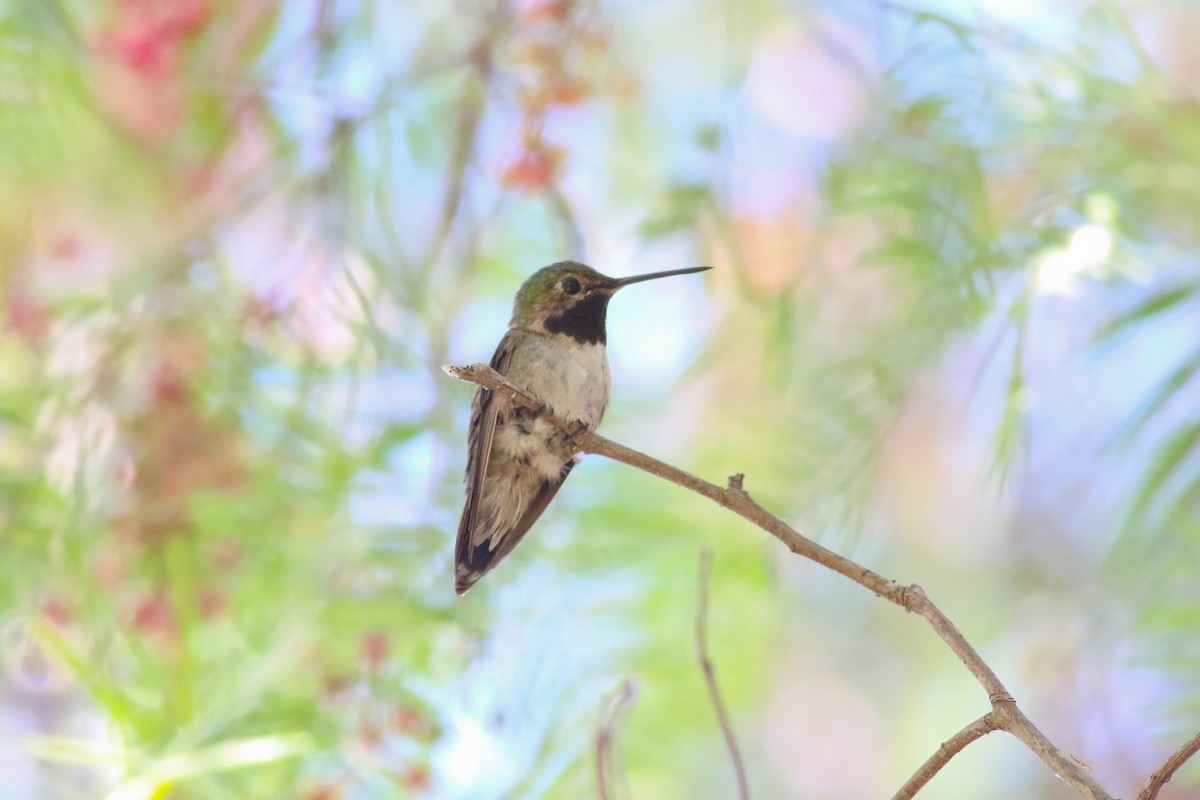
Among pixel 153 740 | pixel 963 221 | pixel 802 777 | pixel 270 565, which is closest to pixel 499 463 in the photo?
pixel 270 565

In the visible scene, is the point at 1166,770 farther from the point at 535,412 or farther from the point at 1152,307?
the point at 535,412

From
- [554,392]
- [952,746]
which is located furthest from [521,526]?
[952,746]

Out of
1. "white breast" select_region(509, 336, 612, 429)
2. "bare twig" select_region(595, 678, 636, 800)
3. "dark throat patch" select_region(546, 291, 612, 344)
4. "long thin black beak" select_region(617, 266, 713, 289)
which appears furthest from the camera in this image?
"dark throat patch" select_region(546, 291, 612, 344)

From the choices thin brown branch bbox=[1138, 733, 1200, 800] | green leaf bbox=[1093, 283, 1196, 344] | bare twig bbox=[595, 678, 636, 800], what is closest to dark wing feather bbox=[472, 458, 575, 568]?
bare twig bbox=[595, 678, 636, 800]

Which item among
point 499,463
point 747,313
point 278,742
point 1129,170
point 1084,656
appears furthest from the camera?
point 747,313

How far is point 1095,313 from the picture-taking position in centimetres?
237

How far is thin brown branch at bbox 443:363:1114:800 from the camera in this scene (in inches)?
41.8

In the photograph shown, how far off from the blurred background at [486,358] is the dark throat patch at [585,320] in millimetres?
195

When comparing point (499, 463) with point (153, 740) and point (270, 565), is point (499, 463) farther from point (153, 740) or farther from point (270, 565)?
point (153, 740)

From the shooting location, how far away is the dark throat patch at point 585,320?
8.70 ft

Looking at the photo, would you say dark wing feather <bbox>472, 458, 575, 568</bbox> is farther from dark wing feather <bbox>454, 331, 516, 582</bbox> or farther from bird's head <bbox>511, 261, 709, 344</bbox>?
bird's head <bbox>511, 261, 709, 344</bbox>

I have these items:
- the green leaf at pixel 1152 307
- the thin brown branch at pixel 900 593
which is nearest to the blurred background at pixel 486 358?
the green leaf at pixel 1152 307

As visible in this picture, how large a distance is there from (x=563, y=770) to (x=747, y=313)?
128cm

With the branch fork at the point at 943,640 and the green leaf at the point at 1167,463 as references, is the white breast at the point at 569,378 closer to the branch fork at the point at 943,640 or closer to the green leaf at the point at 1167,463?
the branch fork at the point at 943,640
